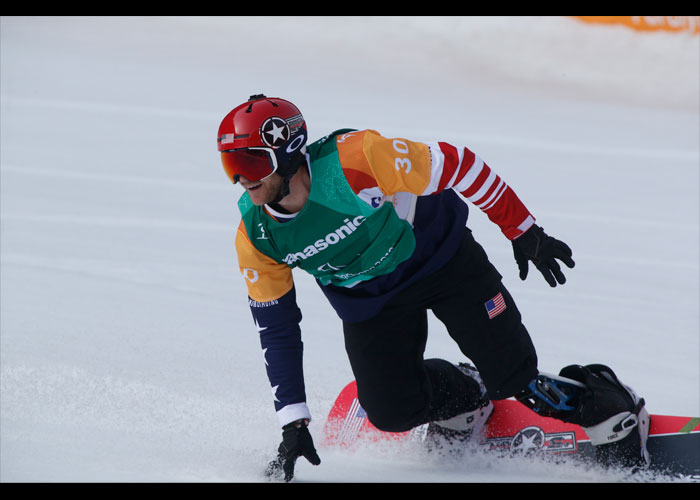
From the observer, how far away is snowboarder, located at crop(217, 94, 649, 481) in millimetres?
2855

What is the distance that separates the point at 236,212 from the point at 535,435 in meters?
3.36

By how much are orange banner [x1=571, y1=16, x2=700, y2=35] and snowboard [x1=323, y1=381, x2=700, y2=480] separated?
684cm

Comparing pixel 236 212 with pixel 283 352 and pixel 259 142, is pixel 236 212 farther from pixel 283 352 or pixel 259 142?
pixel 259 142

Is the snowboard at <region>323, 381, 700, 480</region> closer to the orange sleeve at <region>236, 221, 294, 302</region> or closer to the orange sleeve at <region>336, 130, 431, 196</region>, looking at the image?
the orange sleeve at <region>236, 221, 294, 302</region>

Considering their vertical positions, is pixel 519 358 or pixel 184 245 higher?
pixel 184 245

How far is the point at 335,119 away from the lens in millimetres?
8625

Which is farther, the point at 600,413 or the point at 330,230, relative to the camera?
the point at 600,413

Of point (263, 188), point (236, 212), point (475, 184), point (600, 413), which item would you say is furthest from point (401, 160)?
point (236, 212)

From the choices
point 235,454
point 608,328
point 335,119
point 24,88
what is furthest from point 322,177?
point 24,88

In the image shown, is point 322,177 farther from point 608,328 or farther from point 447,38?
point 447,38

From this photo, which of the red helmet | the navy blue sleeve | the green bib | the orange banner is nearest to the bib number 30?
the green bib

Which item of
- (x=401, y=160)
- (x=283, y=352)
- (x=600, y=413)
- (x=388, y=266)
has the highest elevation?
(x=401, y=160)

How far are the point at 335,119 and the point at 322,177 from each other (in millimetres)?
5847

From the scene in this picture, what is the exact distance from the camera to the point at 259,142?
2.74 m
